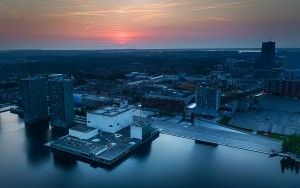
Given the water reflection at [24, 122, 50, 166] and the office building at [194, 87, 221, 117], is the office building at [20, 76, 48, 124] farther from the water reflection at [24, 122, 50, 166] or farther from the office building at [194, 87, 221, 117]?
the office building at [194, 87, 221, 117]

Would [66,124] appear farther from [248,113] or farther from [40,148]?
[248,113]

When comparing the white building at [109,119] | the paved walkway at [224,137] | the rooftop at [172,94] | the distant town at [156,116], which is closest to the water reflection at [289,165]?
the distant town at [156,116]

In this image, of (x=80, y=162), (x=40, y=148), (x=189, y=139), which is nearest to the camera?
(x=80, y=162)

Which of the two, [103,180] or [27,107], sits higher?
[27,107]

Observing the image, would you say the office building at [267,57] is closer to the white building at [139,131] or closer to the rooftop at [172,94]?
the rooftop at [172,94]

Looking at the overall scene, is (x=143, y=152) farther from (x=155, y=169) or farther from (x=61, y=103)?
(x=61, y=103)

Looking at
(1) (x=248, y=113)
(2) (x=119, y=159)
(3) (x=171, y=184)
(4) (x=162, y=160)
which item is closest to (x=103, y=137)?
(2) (x=119, y=159)

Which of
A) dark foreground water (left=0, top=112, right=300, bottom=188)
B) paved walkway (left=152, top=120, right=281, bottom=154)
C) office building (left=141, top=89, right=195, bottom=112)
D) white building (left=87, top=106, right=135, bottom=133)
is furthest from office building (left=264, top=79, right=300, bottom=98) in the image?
white building (left=87, top=106, right=135, bottom=133)
